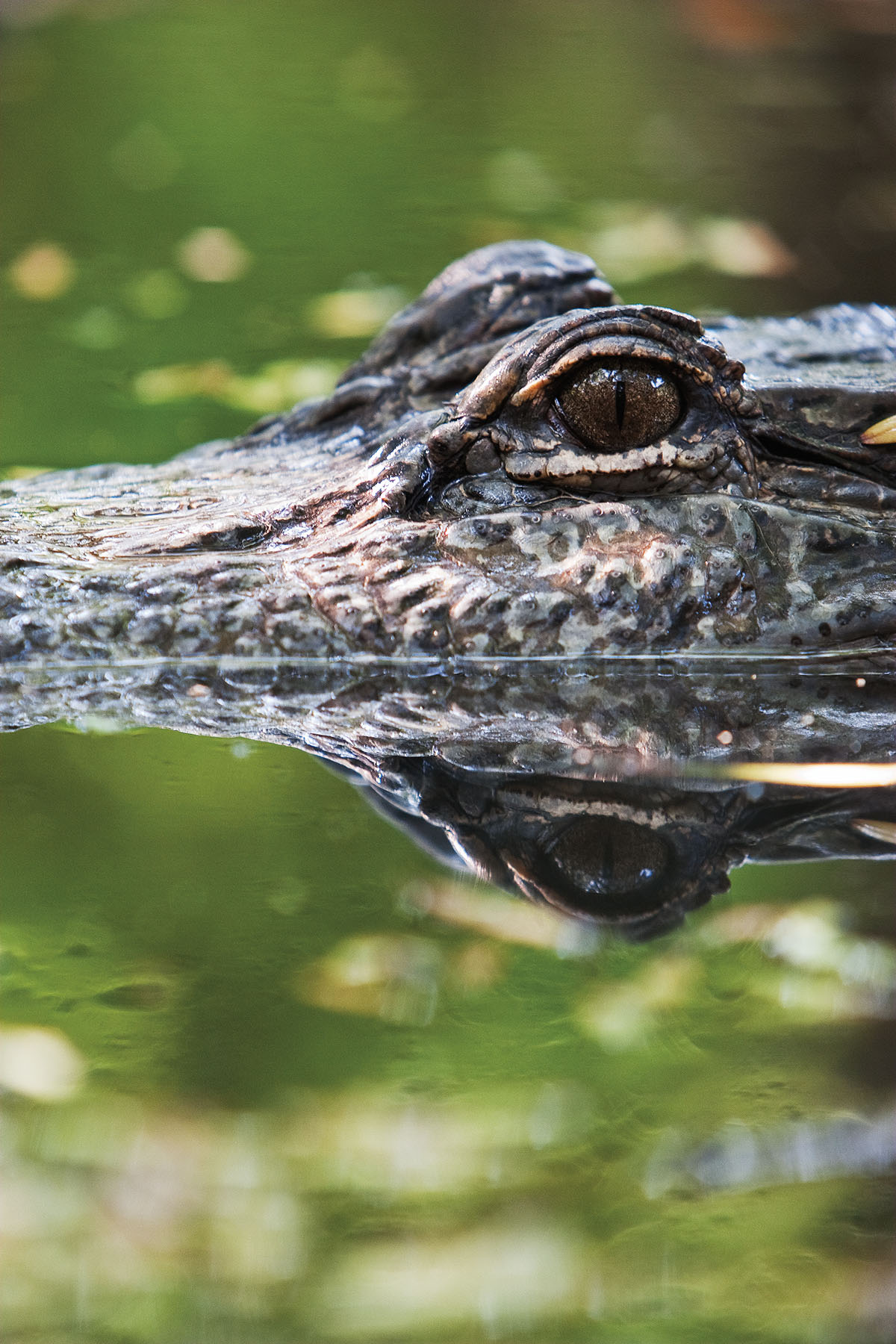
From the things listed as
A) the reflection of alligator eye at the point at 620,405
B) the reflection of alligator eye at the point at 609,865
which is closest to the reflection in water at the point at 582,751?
the reflection of alligator eye at the point at 609,865

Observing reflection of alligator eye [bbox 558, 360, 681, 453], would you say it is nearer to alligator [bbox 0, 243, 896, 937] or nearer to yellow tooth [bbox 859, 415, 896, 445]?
alligator [bbox 0, 243, 896, 937]

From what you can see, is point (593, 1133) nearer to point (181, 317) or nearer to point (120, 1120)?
point (120, 1120)

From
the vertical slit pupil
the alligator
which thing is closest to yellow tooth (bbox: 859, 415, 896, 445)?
the alligator

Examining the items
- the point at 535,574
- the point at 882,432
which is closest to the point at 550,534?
the point at 535,574

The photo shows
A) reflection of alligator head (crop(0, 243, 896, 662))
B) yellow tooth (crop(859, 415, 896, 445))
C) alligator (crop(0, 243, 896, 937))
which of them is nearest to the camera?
alligator (crop(0, 243, 896, 937))

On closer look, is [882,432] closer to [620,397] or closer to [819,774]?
[620,397]
